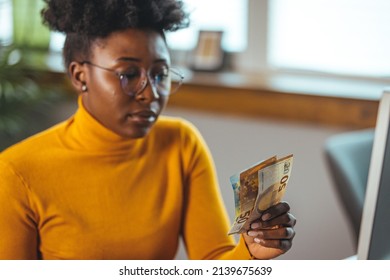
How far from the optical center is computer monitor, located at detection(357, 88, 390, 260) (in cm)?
118

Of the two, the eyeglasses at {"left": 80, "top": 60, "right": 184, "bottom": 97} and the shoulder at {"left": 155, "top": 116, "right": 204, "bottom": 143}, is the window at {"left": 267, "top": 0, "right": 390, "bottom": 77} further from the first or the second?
the eyeglasses at {"left": 80, "top": 60, "right": 184, "bottom": 97}

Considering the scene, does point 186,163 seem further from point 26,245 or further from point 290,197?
point 290,197

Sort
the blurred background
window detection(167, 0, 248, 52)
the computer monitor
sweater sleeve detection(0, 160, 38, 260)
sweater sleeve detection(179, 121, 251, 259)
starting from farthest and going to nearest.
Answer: window detection(167, 0, 248, 52) < the blurred background < sweater sleeve detection(179, 121, 251, 259) < sweater sleeve detection(0, 160, 38, 260) < the computer monitor

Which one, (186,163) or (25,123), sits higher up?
(186,163)

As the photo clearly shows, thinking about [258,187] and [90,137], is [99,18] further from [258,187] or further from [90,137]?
[258,187]

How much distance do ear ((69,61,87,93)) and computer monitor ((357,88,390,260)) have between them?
54 centimetres

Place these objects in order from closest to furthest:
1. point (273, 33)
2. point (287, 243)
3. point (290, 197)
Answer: point (287, 243), point (290, 197), point (273, 33)

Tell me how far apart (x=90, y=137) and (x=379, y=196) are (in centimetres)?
56

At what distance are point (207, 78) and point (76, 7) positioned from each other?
156cm

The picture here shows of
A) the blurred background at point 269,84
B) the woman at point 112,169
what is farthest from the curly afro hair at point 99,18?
the blurred background at point 269,84

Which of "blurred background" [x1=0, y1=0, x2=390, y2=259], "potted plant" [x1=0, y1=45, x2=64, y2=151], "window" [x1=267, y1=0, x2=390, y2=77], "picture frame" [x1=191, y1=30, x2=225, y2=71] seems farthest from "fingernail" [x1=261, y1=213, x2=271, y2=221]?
"potted plant" [x1=0, y1=45, x2=64, y2=151]

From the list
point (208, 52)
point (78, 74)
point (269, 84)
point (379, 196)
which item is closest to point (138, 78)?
point (78, 74)
